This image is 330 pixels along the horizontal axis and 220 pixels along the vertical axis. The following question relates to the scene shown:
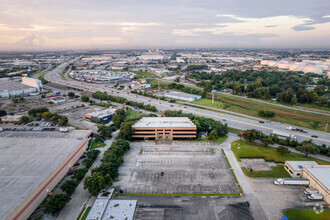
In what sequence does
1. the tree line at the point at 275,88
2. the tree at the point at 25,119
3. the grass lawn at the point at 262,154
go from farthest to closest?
the tree line at the point at 275,88 → the tree at the point at 25,119 → the grass lawn at the point at 262,154

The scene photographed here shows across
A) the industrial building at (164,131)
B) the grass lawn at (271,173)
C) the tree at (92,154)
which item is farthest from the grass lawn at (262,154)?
the tree at (92,154)

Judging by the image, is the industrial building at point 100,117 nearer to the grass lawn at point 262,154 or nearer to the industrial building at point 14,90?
the grass lawn at point 262,154

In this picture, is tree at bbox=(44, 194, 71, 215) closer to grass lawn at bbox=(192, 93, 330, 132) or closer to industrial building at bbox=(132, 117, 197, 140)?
industrial building at bbox=(132, 117, 197, 140)

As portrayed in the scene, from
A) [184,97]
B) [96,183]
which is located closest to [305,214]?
[96,183]

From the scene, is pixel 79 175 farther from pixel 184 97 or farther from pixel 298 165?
pixel 184 97

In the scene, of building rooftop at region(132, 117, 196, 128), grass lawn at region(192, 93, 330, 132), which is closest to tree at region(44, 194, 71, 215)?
building rooftop at region(132, 117, 196, 128)
